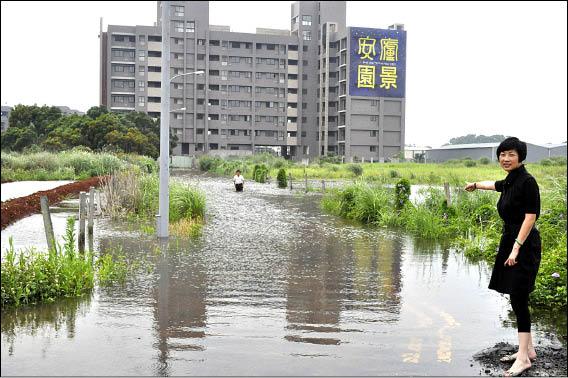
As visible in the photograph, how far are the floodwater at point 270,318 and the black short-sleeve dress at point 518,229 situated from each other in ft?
2.63

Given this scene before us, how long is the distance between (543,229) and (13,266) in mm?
8366

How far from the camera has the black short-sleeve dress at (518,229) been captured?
536 cm

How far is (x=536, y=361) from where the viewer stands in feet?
18.6

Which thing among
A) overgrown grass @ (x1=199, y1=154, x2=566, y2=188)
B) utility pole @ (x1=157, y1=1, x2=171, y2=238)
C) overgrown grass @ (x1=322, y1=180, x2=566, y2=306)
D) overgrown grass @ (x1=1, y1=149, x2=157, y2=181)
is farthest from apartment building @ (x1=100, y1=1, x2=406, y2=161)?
utility pole @ (x1=157, y1=1, x2=171, y2=238)

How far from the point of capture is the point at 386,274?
10.3 meters

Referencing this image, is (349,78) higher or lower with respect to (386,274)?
higher

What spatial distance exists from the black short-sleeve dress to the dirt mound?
0.65 meters

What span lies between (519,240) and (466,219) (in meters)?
10.7

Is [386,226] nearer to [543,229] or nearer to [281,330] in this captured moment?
[543,229]

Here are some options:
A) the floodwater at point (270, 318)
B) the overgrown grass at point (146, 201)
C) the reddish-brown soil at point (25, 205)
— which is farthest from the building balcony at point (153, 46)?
the floodwater at point (270, 318)

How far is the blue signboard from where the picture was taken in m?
91.0

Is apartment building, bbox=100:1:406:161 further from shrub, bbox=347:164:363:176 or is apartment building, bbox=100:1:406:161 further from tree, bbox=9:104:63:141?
shrub, bbox=347:164:363:176

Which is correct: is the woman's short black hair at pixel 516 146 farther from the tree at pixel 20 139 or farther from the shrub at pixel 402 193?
the tree at pixel 20 139

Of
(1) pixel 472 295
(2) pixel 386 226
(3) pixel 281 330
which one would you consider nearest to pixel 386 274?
(1) pixel 472 295
